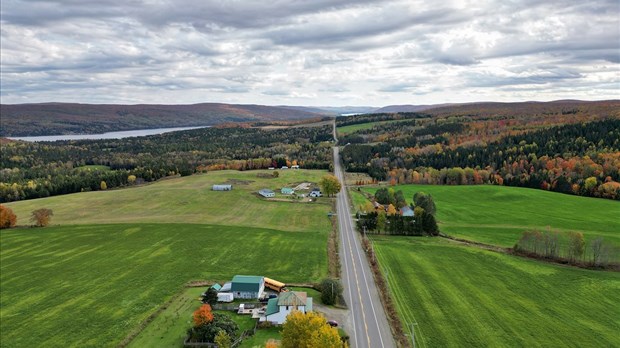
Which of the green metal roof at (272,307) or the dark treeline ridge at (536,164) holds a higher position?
the dark treeline ridge at (536,164)

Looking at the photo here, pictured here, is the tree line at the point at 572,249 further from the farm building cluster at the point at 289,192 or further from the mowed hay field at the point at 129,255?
the farm building cluster at the point at 289,192

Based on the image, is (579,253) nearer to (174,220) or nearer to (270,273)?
(270,273)

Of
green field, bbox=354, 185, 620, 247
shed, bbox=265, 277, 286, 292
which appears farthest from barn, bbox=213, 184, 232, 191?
shed, bbox=265, 277, 286, 292

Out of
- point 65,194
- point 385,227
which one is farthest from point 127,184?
point 385,227

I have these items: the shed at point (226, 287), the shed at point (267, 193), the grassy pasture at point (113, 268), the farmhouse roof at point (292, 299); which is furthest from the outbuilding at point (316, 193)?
the farmhouse roof at point (292, 299)

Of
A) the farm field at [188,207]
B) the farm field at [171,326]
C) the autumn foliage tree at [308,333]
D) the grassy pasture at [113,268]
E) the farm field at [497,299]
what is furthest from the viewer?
the farm field at [188,207]

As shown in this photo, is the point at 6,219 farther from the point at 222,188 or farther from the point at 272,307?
the point at 272,307
